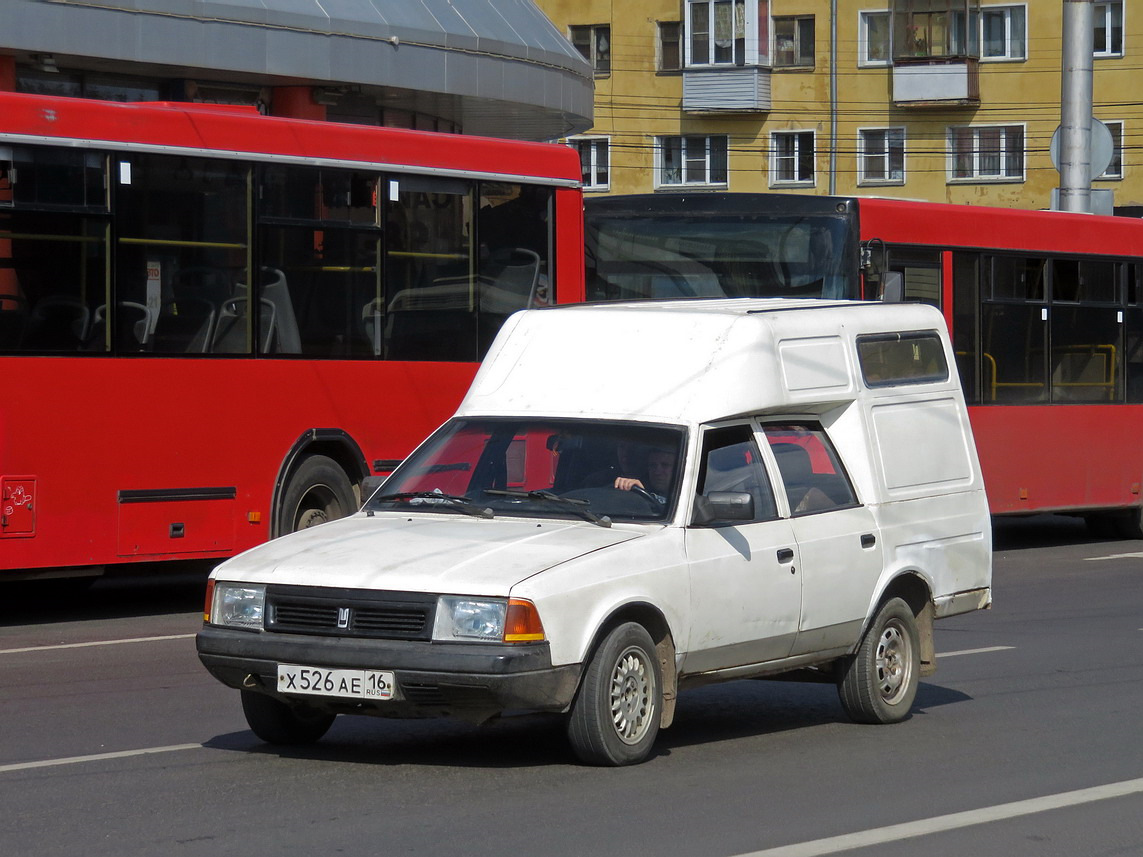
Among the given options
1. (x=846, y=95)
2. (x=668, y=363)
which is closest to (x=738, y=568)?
(x=668, y=363)

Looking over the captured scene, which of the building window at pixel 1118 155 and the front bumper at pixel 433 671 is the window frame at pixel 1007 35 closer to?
the building window at pixel 1118 155

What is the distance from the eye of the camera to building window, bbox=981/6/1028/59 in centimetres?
5356

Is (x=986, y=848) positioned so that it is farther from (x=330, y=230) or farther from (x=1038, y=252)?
(x=1038, y=252)

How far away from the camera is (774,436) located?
8.74 m

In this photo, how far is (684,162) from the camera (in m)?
57.2

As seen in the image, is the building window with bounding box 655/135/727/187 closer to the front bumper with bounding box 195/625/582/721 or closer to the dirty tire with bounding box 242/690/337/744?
the dirty tire with bounding box 242/690/337/744

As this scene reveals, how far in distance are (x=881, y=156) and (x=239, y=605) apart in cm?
4926

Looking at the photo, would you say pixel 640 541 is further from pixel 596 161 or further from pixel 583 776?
pixel 596 161

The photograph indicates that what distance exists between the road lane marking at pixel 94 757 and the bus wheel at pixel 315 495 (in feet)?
18.1

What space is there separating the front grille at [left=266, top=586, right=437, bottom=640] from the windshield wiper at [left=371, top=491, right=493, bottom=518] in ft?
A: 3.08

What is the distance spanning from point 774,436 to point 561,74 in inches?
650

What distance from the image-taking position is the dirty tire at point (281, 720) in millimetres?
7973

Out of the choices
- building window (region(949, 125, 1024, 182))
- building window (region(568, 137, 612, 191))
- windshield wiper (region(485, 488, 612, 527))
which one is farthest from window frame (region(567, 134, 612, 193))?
windshield wiper (region(485, 488, 612, 527))

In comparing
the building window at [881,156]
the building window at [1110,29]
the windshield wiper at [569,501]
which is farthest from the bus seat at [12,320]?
the building window at [881,156]
